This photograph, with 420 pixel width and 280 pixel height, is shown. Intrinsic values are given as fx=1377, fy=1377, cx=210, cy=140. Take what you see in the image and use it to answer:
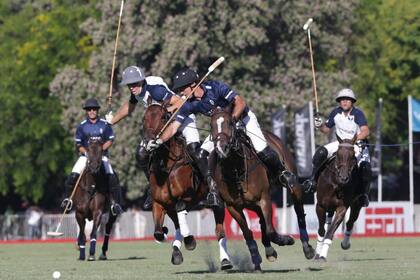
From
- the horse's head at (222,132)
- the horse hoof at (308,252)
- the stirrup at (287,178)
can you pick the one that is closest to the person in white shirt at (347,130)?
the horse hoof at (308,252)

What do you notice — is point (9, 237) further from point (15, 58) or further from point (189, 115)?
point (189, 115)

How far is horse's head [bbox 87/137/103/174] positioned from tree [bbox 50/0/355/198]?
71.0 ft

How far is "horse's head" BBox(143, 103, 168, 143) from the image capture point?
16.2 metres

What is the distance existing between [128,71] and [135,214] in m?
26.5

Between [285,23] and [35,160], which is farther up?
[285,23]

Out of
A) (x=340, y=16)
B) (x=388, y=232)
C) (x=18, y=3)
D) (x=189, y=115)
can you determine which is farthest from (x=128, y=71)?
(x=18, y=3)

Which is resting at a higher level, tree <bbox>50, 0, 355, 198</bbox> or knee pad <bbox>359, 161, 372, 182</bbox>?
tree <bbox>50, 0, 355, 198</bbox>

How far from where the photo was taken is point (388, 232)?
35.6m

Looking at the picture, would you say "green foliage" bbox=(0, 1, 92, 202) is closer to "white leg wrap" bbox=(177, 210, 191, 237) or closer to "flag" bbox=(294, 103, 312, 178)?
"flag" bbox=(294, 103, 312, 178)

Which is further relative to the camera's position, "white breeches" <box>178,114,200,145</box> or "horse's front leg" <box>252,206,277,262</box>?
"white breeches" <box>178,114,200,145</box>

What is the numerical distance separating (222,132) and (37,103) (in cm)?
3547

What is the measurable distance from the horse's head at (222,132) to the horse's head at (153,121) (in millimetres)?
1324

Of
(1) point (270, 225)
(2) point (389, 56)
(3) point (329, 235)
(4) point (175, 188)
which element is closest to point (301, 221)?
(3) point (329, 235)

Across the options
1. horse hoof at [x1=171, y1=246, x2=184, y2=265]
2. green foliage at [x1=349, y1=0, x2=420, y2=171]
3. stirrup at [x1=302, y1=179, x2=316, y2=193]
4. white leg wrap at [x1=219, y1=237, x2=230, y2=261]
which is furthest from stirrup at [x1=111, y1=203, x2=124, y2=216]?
green foliage at [x1=349, y1=0, x2=420, y2=171]
